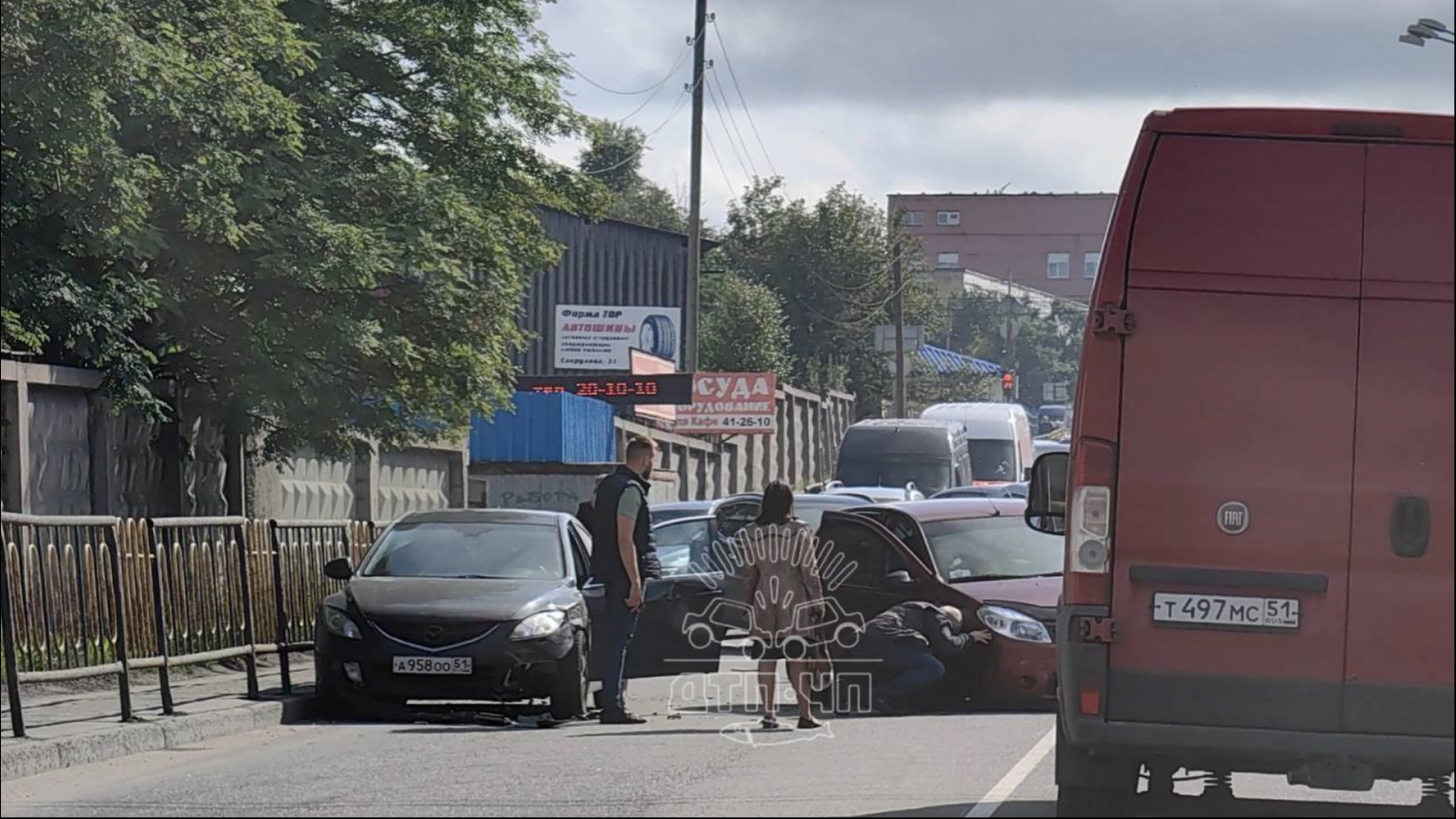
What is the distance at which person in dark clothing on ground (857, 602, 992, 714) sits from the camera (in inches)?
582

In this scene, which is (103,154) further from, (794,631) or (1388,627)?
(1388,627)

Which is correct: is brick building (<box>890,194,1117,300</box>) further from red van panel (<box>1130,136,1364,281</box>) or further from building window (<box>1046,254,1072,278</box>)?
red van panel (<box>1130,136,1364,281</box>)

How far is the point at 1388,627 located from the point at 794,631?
21.6 feet

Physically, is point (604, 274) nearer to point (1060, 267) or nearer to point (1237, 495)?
point (1237, 495)

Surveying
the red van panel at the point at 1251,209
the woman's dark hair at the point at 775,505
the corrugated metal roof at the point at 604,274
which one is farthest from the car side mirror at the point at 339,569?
the corrugated metal roof at the point at 604,274

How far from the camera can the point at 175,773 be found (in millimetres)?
11320

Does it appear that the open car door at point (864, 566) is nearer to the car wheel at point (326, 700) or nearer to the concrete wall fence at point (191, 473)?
the car wheel at point (326, 700)

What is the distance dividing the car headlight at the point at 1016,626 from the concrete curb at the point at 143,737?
4750mm

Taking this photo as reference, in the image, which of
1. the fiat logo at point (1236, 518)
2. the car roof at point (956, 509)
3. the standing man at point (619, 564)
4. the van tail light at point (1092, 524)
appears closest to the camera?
the fiat logo at point (1236, 518)

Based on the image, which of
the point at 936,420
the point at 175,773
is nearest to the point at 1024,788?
the point at 175,773

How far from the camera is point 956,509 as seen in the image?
54.3 feet

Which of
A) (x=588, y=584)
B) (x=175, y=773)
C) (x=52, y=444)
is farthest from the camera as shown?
(x=52, y=444)

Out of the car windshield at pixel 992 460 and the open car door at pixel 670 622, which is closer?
the open car door at pixel 670 622

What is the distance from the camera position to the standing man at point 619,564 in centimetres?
1414
